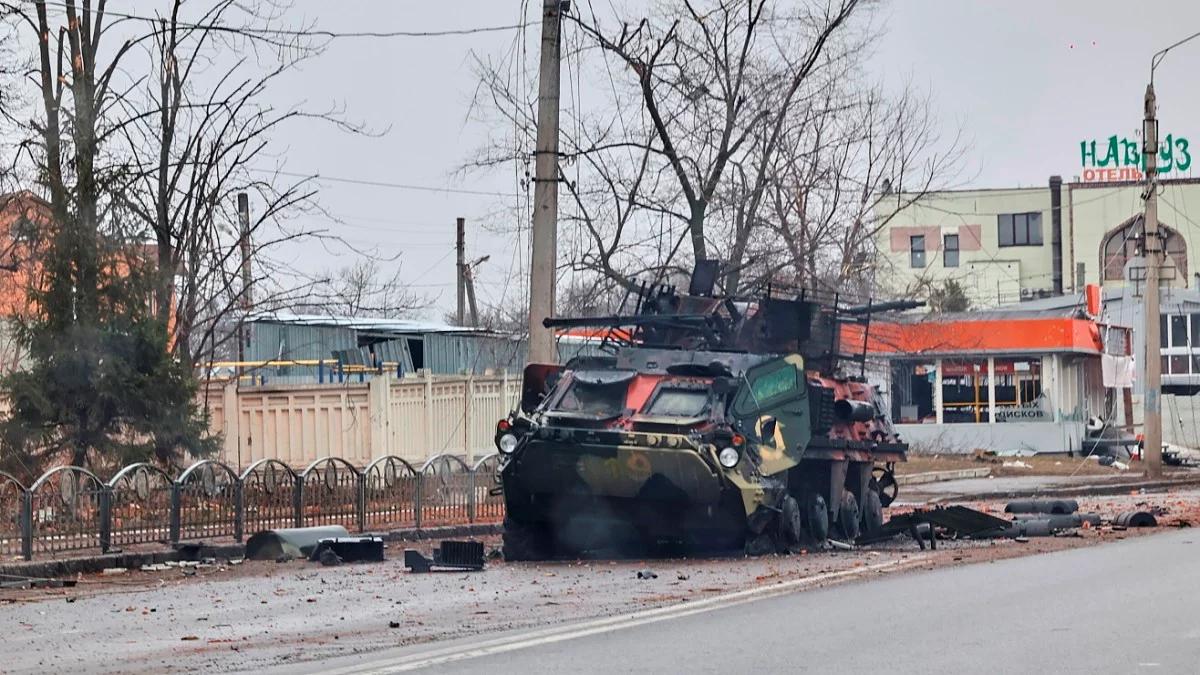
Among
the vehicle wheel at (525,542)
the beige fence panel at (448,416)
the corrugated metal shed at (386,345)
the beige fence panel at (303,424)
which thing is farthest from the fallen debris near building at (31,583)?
the corrugated metal shed at (386,345)

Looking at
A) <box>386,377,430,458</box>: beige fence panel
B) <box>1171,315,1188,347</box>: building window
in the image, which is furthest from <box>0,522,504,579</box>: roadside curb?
<box>1171,315,1188,347</box>: building window

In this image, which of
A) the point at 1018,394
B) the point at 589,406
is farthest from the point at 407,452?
the point at 1018,394

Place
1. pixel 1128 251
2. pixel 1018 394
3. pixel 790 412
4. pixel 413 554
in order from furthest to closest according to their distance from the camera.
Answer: pixel 1128 251 < pixel 1018 394 < pixel 790 412 < pixel 413 554

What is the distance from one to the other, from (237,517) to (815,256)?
18517 mm

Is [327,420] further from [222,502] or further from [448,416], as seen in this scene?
[222,502]

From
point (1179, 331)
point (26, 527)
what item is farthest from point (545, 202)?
point (1179, 331)

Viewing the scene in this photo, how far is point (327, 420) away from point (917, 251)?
61.3 metres

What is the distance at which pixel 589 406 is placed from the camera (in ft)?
56.4

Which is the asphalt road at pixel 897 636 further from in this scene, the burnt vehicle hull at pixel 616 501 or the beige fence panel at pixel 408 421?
the beige fence panel at pixel 408 421

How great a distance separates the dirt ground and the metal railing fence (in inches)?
31.8

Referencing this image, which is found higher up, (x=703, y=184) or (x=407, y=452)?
(x=703, y=184)

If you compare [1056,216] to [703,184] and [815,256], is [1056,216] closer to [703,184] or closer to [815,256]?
[815,256]

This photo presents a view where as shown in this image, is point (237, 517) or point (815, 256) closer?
point (237, 517)

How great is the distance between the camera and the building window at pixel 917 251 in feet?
278
